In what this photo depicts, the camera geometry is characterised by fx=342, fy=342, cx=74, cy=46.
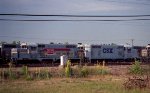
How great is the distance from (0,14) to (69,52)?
43899 millimetres

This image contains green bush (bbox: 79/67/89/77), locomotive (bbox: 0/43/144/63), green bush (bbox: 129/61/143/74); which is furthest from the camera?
locomotive (bbox: 0/43/144/63)

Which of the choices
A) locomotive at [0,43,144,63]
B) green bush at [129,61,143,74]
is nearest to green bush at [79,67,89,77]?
green bush at [129,61,143,74]

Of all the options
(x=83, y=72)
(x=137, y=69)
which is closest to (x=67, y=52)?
(x=83, y=72)

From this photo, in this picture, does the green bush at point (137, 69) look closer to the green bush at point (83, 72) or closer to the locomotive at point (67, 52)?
the green bush at point (83, 72)

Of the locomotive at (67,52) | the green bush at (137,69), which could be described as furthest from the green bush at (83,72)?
the locomotive at (67,52)

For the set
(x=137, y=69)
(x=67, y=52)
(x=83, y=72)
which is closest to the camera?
(x=83, y=72)

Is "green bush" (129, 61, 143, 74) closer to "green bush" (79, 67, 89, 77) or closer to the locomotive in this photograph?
"green bush" (79, 67, 89, 77)

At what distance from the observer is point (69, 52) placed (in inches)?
2504

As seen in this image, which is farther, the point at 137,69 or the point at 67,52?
the point at 67,52

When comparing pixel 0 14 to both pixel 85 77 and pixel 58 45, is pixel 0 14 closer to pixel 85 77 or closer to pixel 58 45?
pixel 85 77

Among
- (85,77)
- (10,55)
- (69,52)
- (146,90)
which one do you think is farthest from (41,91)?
(69,52)

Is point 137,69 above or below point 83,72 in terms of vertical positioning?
above

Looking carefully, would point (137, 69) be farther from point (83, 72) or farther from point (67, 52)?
point (67, 52)

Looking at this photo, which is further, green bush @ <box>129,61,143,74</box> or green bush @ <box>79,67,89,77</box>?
green bush @ <box>129,61,143,74</box>
